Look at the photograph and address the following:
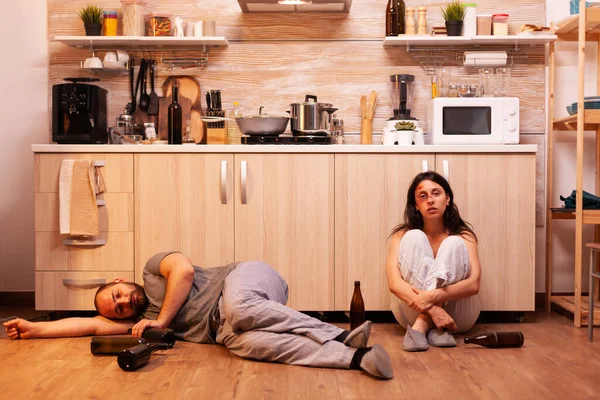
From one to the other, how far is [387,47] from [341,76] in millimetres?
322

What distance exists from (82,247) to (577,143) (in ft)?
8.60

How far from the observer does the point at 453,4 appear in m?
4.28

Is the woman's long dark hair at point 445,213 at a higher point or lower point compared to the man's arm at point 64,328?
higher

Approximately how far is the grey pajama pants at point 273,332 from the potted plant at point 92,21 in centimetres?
196

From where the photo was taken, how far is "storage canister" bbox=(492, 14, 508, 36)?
4.25m

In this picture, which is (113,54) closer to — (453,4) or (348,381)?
(453,4)

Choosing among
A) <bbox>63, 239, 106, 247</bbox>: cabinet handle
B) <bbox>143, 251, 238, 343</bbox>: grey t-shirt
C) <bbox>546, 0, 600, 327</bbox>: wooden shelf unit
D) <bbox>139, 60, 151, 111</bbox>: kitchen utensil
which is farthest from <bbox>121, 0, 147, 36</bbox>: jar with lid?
<bbox>546, 0, 600, 327</bbox>: wooden shelf unit

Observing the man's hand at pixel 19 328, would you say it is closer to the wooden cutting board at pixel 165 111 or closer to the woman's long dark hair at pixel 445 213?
the wooden cutting board at pixel 165 111

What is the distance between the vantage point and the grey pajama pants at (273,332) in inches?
113

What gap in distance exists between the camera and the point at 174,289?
3211 mm

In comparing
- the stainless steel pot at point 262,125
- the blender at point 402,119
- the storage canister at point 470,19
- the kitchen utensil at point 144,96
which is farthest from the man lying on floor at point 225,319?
the storage canister at point 470,19

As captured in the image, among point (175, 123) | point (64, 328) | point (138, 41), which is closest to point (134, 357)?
point (64, 328)

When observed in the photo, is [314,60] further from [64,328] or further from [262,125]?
[64,328]

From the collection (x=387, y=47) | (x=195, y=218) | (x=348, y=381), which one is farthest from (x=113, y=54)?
(x=348, y=381)
